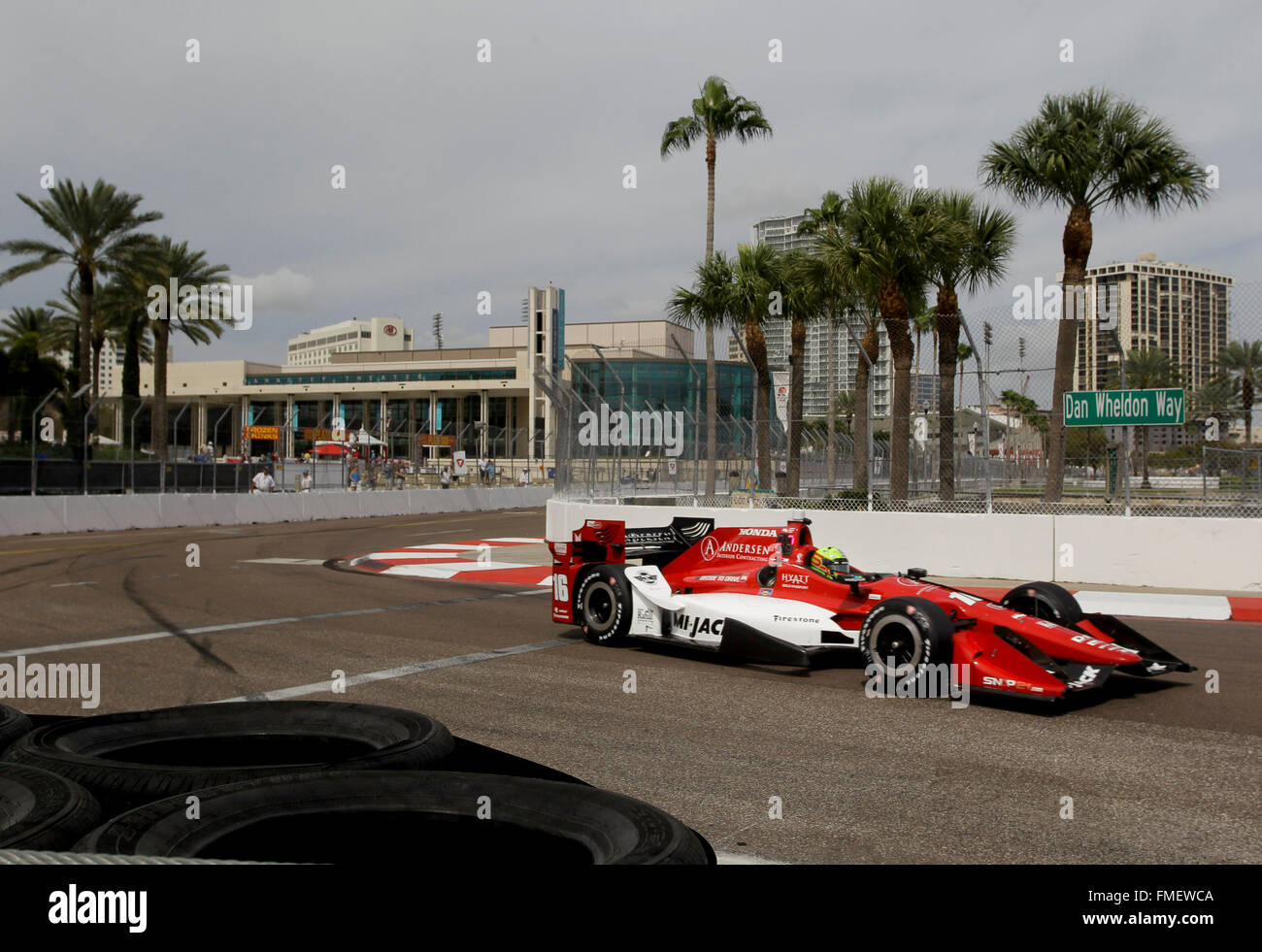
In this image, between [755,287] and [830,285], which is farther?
[755,287]

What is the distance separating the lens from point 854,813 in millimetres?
4723

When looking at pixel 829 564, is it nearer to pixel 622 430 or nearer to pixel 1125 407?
pixel 1125 407

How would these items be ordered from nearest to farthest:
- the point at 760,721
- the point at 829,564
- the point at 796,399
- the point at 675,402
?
the point at 760,721, the point at 829,564, the point at 675,402, the point at 796,399

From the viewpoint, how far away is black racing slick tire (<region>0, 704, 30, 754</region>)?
3.52 m

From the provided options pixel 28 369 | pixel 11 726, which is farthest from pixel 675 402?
pixel 28 369

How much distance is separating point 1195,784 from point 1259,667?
3.86m

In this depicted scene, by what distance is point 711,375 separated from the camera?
22062 mm

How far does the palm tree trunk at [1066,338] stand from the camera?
51.3 ft

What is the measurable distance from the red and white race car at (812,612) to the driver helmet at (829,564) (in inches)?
0.4

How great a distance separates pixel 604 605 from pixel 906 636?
3179 millimetres

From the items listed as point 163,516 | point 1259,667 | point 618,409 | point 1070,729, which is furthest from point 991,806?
point 163,516

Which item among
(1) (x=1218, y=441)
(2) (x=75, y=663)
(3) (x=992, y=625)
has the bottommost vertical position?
(2) (x=75, y=663)

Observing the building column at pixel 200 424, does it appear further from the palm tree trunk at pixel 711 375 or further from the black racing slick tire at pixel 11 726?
the black racing slick tire at pixel 11 726
